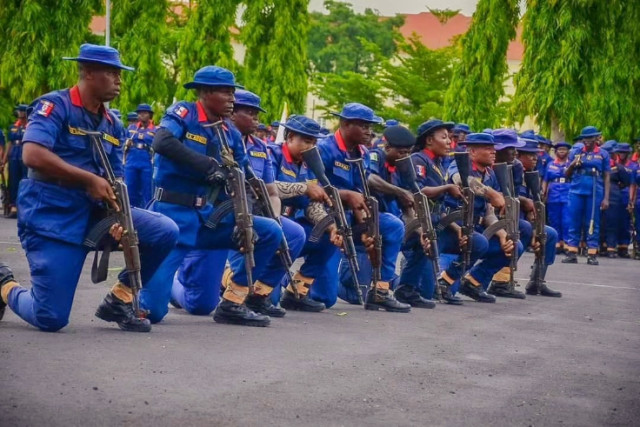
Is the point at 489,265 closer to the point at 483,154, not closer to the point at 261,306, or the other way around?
the point at 483,154

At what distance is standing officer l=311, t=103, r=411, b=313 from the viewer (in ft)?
40.1

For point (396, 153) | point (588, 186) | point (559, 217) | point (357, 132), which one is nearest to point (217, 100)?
point (357, 132)

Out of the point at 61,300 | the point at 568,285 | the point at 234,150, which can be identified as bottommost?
the point at 568,285

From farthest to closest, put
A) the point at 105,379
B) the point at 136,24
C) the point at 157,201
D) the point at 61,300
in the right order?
1. the point at 136,24
2. the point at 157,201
3. the point at 61,300
4. the point at 105,379

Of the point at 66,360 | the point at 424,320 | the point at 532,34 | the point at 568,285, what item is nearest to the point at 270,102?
the point at 532,34

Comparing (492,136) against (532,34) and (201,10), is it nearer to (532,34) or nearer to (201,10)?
(532,34)

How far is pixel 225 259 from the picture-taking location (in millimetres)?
11062

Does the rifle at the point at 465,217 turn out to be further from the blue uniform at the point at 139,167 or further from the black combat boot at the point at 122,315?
the blue uniform at the point at 139,167

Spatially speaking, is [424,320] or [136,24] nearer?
[424,320]

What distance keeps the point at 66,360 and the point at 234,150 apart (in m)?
3.05

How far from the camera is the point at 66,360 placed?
Answer: 7.90m

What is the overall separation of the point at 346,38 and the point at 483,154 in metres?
61.5

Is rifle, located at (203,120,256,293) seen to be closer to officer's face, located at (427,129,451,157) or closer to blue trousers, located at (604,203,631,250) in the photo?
officer's face, located at (427,129,451,157)

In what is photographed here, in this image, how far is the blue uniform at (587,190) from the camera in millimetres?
22984
